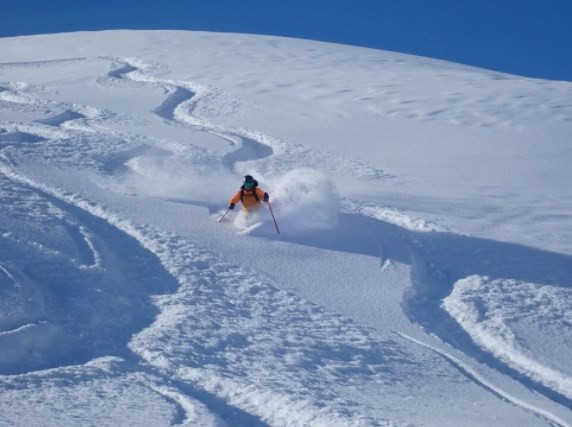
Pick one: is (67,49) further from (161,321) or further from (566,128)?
(161,321)

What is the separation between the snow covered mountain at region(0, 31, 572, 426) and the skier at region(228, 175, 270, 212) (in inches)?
7.9

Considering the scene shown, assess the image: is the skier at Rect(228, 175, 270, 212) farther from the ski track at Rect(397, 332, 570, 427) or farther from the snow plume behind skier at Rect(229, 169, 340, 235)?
the ski track at Rect(397, 332, 570, 427)

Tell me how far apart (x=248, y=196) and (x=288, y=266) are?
1.54 m

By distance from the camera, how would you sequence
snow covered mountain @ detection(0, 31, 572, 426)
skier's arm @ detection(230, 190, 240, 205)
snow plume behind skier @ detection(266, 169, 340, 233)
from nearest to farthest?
1. snow covered mountain @ detection(0, 31, 572, 426)
2. skier's arm @ detection(230, 190, 240, 205)
3. snow plume behind skier @ detection(266, 169, 340, 233)

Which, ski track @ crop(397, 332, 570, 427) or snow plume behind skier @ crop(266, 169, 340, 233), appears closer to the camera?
ski track @ crop(397, 332, 570, 427)

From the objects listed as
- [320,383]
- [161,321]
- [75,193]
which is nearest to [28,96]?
[75,193]

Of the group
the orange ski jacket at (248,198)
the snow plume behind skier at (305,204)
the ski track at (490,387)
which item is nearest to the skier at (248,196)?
the orange ski jacket at (248,198)

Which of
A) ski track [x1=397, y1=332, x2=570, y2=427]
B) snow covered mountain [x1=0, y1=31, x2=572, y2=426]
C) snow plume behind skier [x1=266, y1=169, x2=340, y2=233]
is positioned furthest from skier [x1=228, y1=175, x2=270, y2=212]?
ski track [x1=397, y1=332, x2=570, y2=427]

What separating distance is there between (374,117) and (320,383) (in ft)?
37.7

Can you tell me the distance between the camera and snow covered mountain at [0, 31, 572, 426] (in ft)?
19.0

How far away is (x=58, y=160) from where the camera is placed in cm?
1198

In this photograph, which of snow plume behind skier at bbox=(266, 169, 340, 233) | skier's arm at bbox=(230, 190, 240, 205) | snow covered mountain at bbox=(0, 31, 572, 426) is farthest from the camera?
snow plume behind skier at bbox=(266, 169, 340, 233)

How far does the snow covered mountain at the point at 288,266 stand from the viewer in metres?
5.78

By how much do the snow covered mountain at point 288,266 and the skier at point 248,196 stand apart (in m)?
0.20
